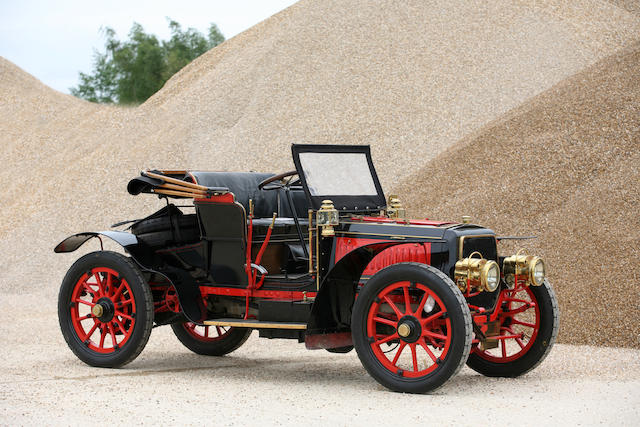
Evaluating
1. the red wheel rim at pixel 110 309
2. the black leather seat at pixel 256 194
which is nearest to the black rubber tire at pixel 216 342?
the red wheel rim at pixel 110 309

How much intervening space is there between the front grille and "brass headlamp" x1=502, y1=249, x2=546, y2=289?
0.19 m

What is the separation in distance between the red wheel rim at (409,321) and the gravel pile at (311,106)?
8.70 m

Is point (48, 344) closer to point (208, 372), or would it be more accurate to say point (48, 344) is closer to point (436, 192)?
point (208, 372)

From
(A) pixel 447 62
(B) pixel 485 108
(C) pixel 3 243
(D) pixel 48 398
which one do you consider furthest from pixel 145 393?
(A) pixel 447 62

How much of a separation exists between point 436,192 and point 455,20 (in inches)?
440

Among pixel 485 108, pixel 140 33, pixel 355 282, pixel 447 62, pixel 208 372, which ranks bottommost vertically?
pixel 208 372

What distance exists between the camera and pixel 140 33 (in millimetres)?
43094

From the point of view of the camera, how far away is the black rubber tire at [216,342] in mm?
9023

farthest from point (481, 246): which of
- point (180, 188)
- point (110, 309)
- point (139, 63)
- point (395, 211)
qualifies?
point (139, 63)

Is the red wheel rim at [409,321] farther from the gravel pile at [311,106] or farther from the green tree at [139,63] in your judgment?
the green tree at [139,63]

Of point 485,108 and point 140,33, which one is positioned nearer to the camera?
point 485,108

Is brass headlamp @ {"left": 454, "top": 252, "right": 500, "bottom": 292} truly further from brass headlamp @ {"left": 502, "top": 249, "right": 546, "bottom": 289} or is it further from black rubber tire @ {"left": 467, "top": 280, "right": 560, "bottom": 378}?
black rubber tire @ {"left": 467, "top": 280, "right": 560, "bottom": 378}

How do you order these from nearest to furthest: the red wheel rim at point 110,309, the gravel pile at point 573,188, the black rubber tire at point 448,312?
the black rubber tire at point 448,312
the red wheel rim at point 110,309
the gravel pile at point 573,188

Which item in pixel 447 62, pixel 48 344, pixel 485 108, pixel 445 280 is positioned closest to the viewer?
pixel 445 280
